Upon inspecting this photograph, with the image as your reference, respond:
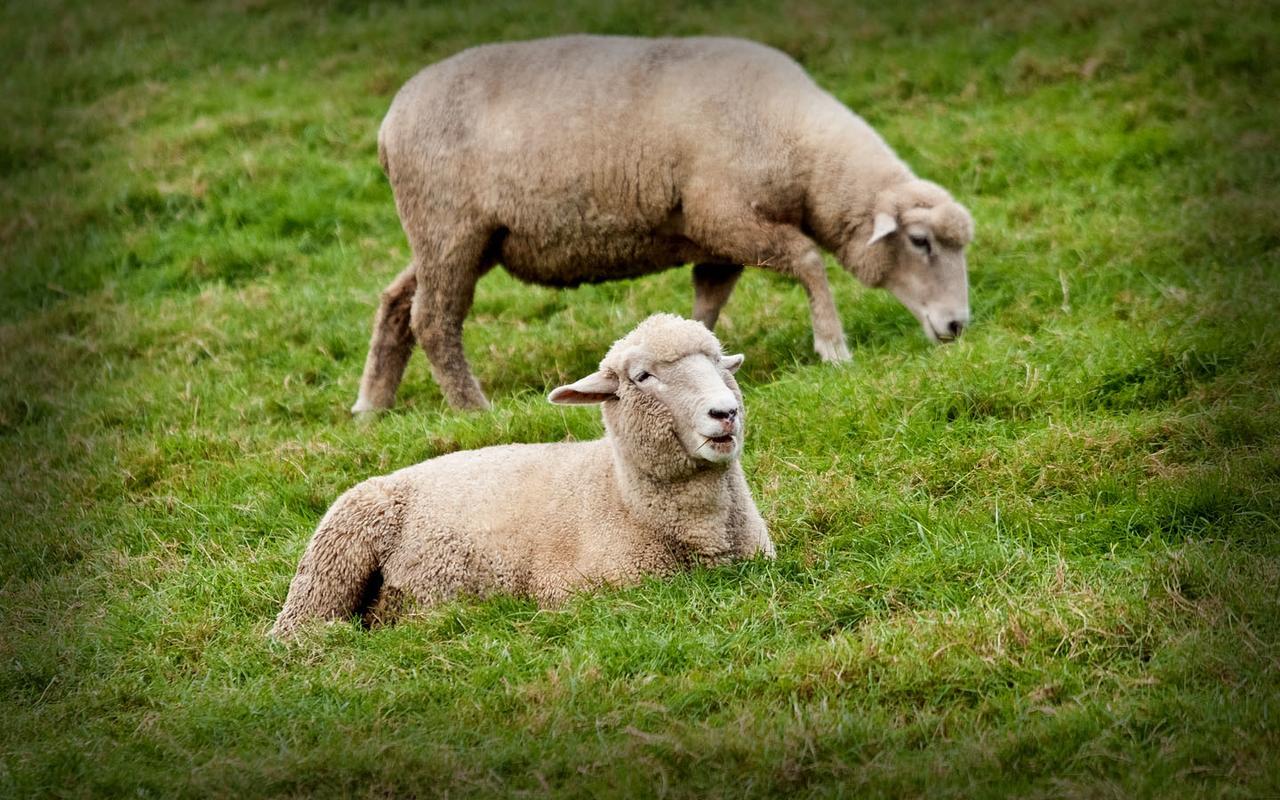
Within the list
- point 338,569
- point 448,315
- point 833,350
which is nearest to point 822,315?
point 833,350

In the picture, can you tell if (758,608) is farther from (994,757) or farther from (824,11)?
(824,11)

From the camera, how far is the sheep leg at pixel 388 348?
9234 mm

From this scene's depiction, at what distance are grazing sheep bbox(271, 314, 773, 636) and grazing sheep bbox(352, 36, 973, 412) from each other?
2.70 meters

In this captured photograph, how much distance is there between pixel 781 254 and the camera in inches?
348

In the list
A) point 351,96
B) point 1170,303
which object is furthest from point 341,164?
point 1170,303

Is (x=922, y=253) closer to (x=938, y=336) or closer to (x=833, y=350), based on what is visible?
(x=938, y=336)

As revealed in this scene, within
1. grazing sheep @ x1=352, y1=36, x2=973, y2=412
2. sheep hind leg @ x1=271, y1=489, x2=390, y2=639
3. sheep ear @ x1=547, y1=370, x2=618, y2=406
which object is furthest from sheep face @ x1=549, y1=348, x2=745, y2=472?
grazing sheep @ x1=352, y1=36, x2=973, y2=412

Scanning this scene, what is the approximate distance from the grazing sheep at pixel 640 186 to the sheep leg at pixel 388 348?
1 centimetres

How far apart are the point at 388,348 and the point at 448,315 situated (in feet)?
1.61

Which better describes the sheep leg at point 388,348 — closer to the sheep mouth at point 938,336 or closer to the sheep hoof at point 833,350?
the sheep hoof at point 833,350

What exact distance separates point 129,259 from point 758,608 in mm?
7729

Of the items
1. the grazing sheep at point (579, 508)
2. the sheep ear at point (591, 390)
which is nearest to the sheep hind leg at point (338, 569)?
the grazing sheep at point (579, 508)

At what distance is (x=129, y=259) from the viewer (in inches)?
463

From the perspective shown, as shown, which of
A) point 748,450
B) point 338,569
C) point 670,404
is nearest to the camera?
point 670,404
